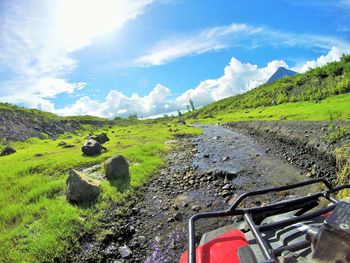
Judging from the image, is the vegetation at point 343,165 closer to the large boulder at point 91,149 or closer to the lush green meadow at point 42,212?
the lush green meadow at point 42,212

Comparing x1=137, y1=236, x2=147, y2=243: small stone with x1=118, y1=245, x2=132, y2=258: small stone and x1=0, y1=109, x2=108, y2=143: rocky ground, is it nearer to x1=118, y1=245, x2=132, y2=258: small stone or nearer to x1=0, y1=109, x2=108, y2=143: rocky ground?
x1=118, y1=245, x2=132, y2=258: small stone

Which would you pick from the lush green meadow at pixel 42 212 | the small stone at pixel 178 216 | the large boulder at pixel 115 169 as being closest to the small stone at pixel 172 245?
the small stone at pixel 178 216

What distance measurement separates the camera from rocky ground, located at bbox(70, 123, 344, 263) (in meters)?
8.14

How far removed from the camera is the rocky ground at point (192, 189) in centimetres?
814

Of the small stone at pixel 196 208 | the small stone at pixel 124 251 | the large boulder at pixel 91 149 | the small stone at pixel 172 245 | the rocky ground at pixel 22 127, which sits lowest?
the small stone at pixel 172 245

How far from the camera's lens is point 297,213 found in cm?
490

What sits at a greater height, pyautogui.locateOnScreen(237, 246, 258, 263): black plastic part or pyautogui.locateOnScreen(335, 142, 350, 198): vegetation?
pyautogui.locateOnScreen(237, 246, 258, 263): black plastic part

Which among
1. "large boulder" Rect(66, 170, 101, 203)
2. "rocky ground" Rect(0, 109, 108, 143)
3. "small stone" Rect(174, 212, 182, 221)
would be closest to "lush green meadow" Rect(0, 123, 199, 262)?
"large boulder" Rect(66, 170, 101, 203)

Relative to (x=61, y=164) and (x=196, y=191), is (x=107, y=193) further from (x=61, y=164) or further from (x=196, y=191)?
(x=61, y=164)

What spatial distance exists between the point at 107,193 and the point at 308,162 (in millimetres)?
10172

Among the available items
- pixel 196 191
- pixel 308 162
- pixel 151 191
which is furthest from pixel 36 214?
pixel 308 162

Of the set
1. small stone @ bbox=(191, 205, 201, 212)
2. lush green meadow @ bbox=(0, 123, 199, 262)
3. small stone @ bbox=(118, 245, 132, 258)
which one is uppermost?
lush green meadow @ bbox=(0, 123, 199, 262)

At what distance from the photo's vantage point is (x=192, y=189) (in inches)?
491

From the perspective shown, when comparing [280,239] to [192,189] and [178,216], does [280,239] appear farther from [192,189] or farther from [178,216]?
[192,189]
